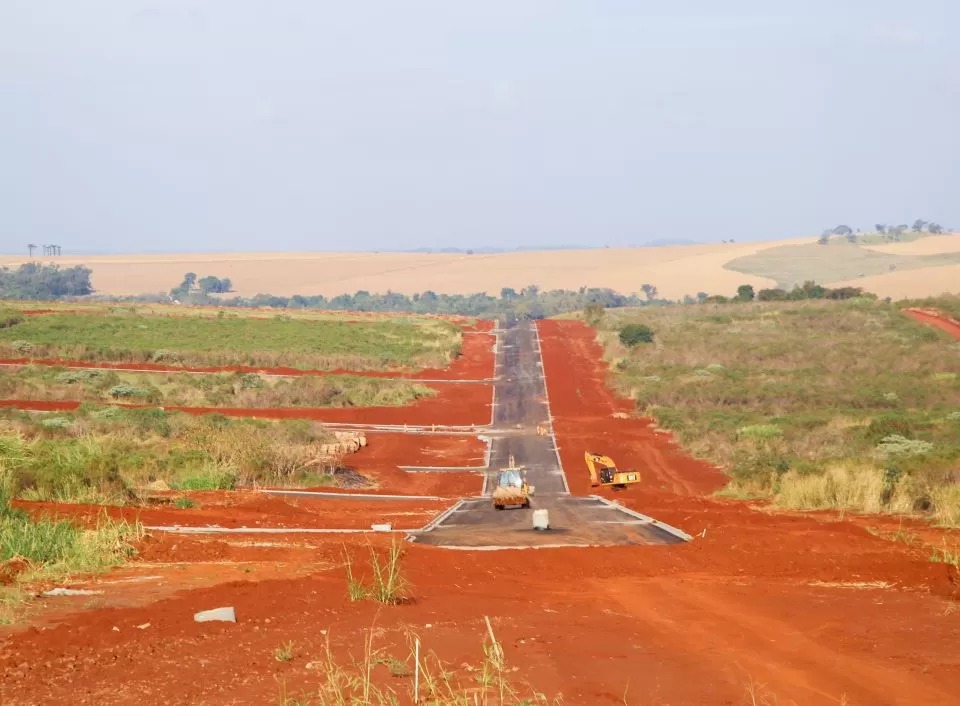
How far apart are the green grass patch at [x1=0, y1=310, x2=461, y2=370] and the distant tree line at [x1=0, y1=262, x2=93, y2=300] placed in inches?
2308

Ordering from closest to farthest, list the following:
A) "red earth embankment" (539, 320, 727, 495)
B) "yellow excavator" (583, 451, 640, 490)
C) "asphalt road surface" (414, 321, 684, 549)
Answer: "asphalt road surface" (414, 321, 684, 549), "yellow excavator" (583, 451, 640, 490), "red earth embankment" (539, 320, 727, 495)

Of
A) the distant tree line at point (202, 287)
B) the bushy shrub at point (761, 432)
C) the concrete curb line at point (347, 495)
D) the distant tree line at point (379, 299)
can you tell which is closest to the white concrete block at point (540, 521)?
the concrete curb line at point (347, 495)

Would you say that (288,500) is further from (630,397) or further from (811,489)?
(630,397)

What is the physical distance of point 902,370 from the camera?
50125 millimetres

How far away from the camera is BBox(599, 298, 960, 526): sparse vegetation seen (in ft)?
76.8

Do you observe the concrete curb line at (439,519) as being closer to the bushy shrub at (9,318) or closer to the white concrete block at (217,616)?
the white concrete block at (217,616)

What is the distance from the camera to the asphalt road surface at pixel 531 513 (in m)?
18.4

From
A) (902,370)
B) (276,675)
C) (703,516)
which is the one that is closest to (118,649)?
(276,675)

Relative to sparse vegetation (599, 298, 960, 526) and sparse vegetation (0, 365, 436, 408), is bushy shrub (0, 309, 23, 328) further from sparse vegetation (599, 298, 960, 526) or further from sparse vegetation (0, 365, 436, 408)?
sparse vegetation (599, 298, 960, 526)

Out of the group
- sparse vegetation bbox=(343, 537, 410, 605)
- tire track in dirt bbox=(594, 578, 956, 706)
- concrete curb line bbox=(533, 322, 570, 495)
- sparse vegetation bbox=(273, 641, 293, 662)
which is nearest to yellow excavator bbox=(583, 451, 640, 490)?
concrete curb line bbox=(533, 322, 570, 495)

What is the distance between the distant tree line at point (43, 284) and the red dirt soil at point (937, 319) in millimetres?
95781

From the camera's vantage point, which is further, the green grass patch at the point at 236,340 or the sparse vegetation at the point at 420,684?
the green grass patch at the point at 236,340

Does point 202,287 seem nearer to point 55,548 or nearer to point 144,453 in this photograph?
point 144,453

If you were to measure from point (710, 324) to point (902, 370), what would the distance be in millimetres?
24095
